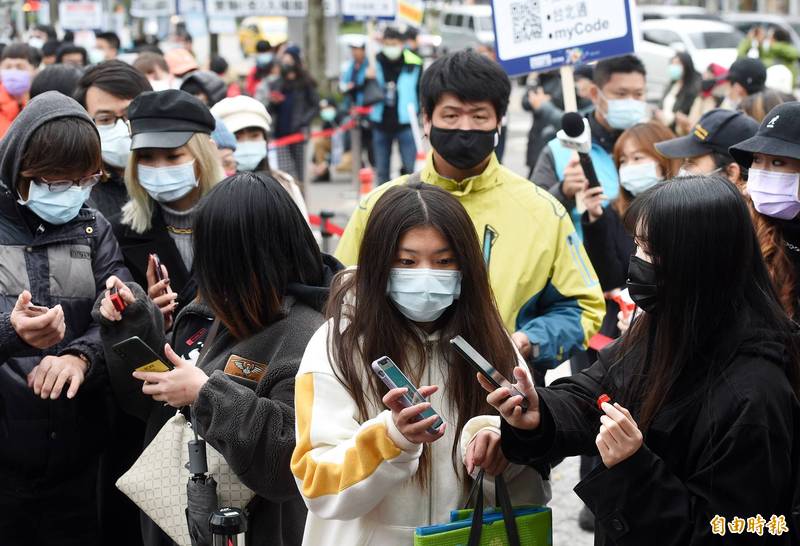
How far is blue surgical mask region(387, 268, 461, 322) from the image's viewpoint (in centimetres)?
279

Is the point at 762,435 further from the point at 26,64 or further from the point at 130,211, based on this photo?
the point at 26,64

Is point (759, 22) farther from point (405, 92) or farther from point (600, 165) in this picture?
point (600, 165)

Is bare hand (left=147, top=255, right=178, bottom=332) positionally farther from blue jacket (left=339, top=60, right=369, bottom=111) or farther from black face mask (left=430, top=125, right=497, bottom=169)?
blue jacket (left=339, top=60, right=369, bottom=111)

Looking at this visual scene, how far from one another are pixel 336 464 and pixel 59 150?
1.77 metres

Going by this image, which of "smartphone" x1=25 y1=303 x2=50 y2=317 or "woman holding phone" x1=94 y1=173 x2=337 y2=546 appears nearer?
"woman holding phone" x1=94 y1=173 x2=337 y2=546

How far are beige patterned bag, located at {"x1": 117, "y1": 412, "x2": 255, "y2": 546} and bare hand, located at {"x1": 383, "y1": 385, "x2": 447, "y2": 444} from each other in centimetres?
77

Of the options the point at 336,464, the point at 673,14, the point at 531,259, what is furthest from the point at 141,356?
the point at 673,14

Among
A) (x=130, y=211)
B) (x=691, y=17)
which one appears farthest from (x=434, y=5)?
(x=130, y=211)

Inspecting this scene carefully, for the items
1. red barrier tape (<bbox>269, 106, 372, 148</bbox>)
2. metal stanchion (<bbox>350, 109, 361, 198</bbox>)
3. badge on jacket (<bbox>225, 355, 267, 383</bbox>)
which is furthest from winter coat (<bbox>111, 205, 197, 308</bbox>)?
metal stanchion (<bbox>350, 109, 361, 198</bbox>)

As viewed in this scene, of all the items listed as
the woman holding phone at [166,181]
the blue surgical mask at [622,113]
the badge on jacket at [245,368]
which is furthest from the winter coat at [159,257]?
the blue surgical mask at [622,113]

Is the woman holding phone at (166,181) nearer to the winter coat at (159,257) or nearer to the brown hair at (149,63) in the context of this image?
the winter coat at (159,257)

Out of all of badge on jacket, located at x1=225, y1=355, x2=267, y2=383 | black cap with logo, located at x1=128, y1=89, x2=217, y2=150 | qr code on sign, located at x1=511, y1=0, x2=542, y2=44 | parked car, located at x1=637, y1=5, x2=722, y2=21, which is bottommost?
badge on jacket, located at x1=225, y1=355, x2=267, y2=383

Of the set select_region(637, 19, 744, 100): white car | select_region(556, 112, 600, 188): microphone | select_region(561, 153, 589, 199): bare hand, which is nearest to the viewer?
select_region(556, 112, 600, 188): microphone

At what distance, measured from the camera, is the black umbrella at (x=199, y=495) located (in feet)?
9.83
